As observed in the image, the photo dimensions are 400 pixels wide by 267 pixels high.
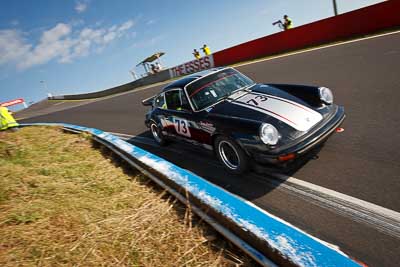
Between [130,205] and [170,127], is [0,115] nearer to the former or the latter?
[170,127]

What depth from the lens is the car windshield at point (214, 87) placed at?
4.10 metres

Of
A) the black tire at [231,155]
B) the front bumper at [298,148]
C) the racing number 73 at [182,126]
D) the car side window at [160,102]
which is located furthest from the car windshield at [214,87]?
the front bumper at [298,148]

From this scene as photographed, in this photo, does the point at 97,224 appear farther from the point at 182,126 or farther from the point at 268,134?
the point at 182,126

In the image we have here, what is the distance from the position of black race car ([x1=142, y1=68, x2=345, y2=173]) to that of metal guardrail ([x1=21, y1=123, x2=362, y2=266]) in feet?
3.34

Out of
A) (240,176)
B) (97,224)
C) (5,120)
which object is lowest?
(240,176)

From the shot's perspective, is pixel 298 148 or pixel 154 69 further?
pixel 154 69

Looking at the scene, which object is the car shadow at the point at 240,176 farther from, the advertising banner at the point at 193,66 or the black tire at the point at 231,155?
the advertising banner at the point at 193,66

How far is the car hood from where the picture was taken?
3.28 m

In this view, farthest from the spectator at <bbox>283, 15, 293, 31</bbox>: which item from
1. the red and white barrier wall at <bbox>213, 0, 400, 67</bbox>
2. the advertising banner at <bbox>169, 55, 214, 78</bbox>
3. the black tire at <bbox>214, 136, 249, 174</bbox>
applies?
the black tire at <bbox>214, 136, 249, 174</bbox>

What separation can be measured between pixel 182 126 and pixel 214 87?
0.84 metres

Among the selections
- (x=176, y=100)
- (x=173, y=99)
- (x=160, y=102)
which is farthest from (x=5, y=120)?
(x=176, y=100)

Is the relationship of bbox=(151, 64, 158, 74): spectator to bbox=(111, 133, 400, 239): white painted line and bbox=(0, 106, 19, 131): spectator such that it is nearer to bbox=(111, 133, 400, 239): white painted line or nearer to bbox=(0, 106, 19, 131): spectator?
bbox=(0, 106, 19, 131): spectator

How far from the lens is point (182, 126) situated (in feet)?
14.4

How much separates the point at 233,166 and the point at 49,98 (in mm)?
40961
